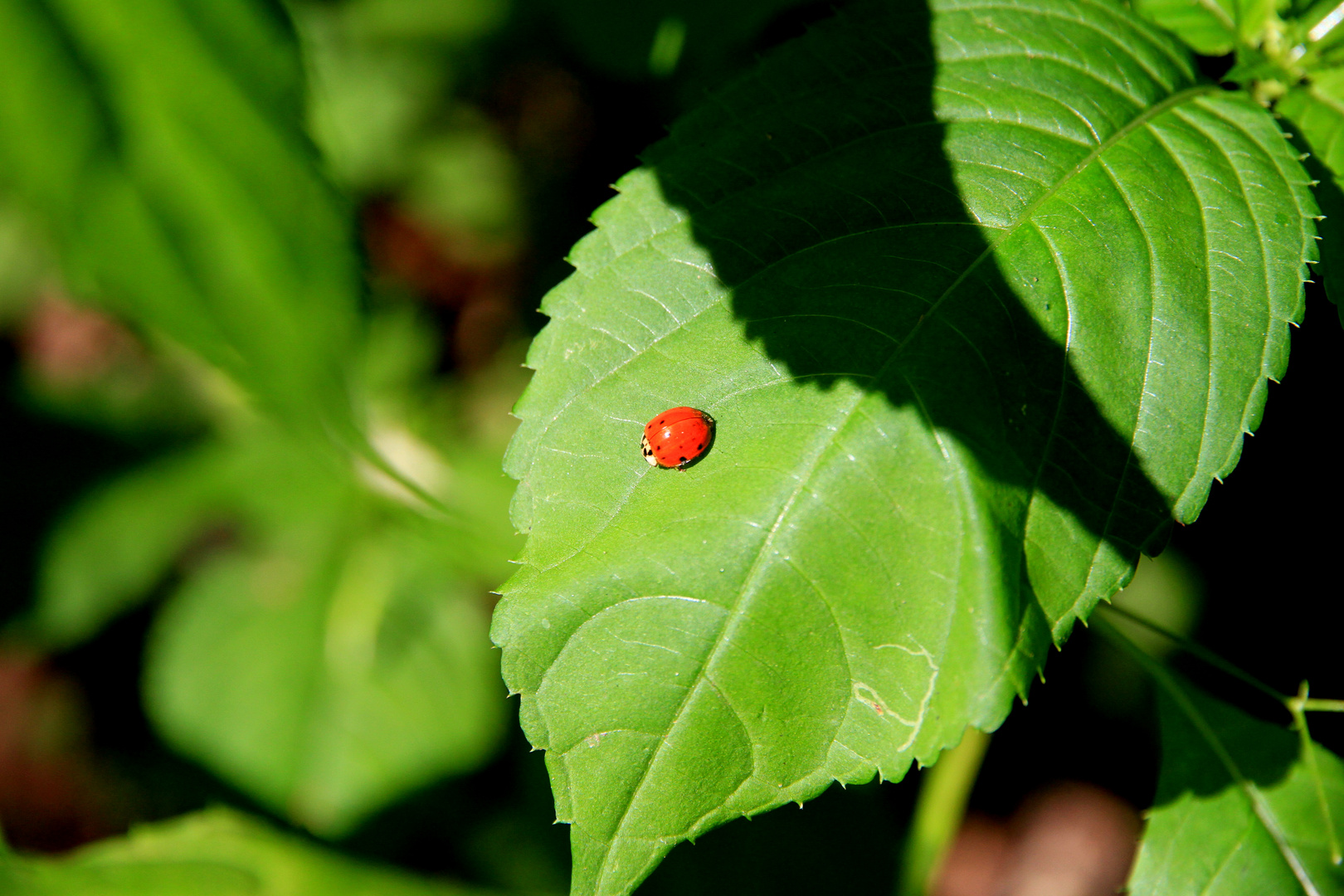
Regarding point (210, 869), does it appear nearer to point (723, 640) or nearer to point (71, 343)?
point (723, 640)

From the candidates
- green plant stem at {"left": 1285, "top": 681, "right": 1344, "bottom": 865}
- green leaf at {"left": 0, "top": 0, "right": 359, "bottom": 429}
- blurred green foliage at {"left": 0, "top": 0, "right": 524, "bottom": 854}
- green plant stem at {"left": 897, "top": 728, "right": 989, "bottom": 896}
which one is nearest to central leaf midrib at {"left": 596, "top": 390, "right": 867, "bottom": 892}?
blurred green foliage at {"left": 0, "top": 0, "right": 524, "bottom": 854}

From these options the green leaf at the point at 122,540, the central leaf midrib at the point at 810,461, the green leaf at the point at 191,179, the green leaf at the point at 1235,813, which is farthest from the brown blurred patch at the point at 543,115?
the green leaf at the point at 1235,813

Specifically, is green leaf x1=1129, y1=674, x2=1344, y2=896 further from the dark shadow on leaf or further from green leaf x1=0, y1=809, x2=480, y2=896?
green leaf x1=0, y1=809, x2=480, y2=896

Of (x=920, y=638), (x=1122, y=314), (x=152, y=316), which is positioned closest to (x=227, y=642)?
(x=152, y=316)

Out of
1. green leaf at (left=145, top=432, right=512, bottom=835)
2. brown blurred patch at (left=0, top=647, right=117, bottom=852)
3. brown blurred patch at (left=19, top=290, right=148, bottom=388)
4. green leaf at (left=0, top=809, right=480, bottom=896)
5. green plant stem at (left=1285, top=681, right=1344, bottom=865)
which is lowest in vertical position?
brown blurred patch at (left=0, top=647, right=117, bottom=852)

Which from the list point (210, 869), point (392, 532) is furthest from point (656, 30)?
point (210, 869)

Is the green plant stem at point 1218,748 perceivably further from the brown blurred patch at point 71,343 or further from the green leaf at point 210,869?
the brown blurred patch at point 71,343

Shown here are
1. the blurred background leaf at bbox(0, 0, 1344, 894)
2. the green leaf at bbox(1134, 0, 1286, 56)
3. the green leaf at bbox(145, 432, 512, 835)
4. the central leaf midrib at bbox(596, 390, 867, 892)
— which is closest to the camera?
the central leaf midrib at bbox(596, 390, 867, 892)
